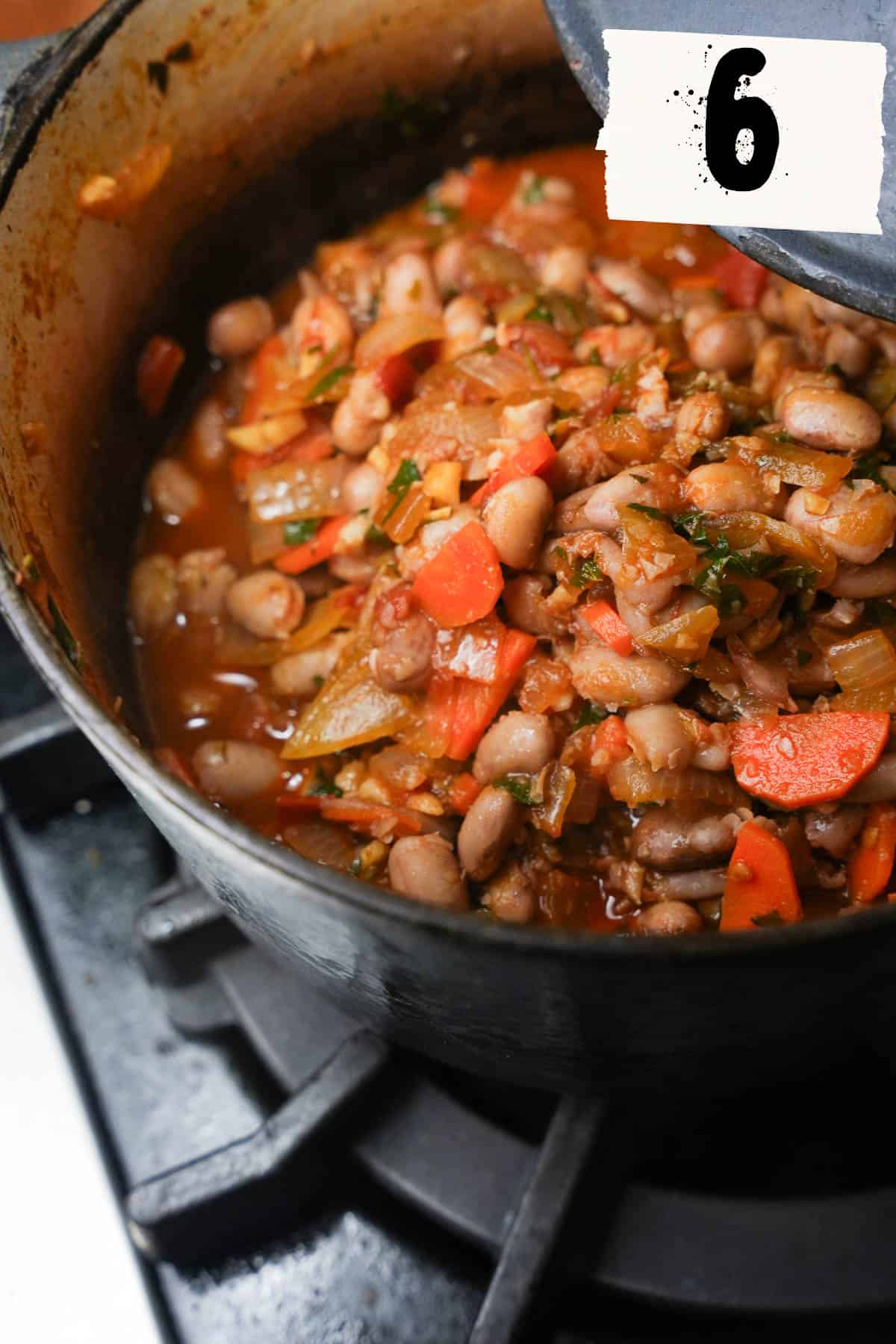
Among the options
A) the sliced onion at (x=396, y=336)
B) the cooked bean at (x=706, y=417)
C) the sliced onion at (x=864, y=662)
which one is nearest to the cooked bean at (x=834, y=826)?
the sliced onion at (x=864, y=662)

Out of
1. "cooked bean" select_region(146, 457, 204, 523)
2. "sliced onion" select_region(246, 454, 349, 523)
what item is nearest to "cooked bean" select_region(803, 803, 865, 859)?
"sliced onion" select_region(246, 454, 349, 523)

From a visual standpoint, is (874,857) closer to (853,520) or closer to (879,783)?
(879,783)

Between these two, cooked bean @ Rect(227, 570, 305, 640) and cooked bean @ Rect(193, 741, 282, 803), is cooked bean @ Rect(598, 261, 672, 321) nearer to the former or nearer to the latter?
cooked bean @ Rect(227, 570, 305, 640)

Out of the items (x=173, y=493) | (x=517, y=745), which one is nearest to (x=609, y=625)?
(x=517, y=745)

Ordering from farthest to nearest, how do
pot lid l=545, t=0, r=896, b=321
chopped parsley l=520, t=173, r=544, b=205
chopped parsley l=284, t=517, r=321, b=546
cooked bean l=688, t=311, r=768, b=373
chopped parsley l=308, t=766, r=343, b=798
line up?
chopped parsley l=520, t=173, r=544, b=205, chopped parsley l=284, t=517, r=321, b=546, cooked bean l=688, t=311, r=768, b=373, chopped parsley l=308, t=766, r=343, b=798, pot lid l=545, t=0, r=896, b=321

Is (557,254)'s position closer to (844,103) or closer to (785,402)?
(785,402)

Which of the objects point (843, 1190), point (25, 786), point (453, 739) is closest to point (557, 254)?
point (453, 739)
